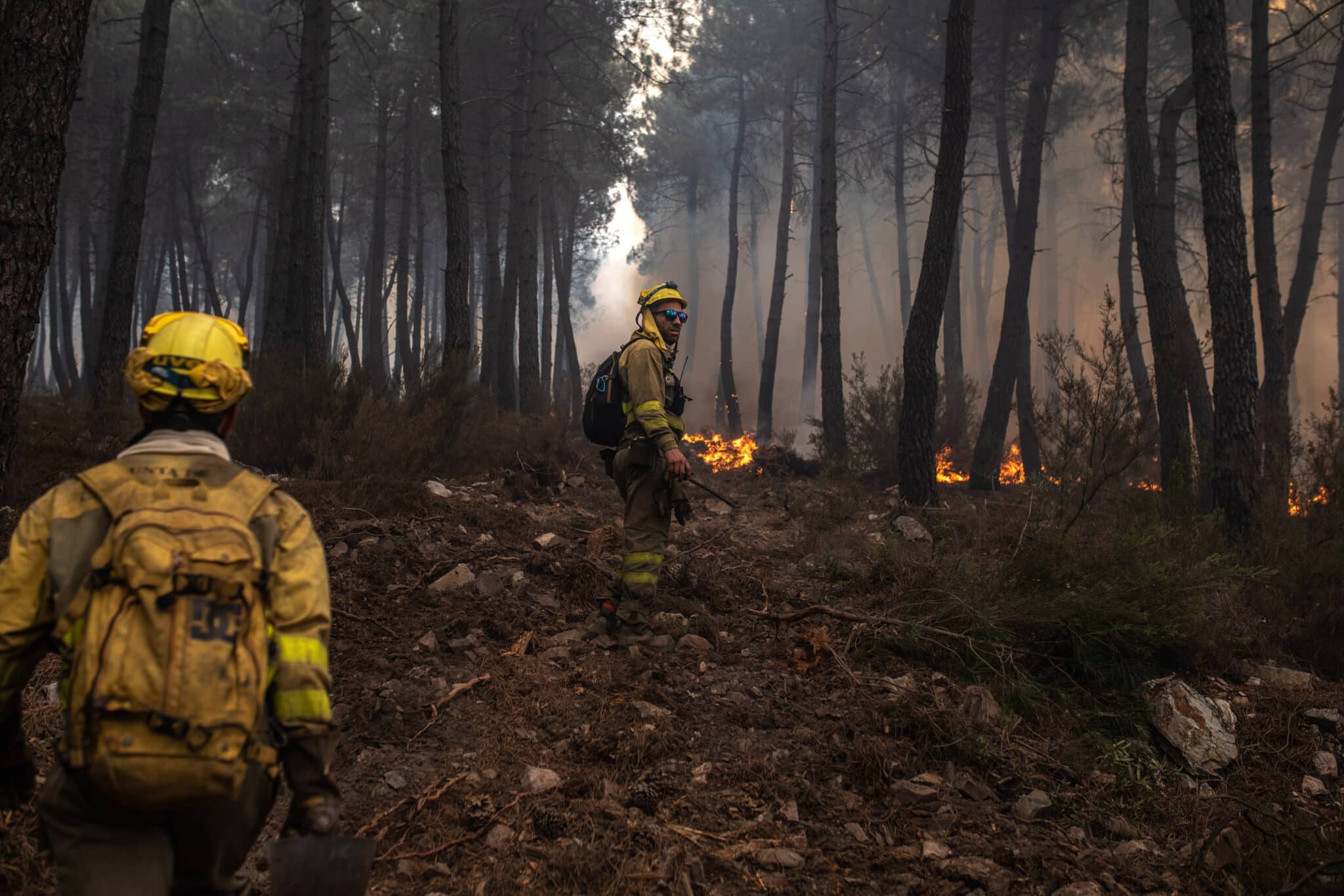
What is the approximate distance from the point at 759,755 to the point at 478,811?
123cm

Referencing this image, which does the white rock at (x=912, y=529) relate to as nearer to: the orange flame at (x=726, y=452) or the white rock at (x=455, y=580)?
the white rock at (x=455, y=580)

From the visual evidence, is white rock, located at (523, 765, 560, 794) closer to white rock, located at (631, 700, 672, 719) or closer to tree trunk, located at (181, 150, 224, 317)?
white rock, located at (631, 700, 672, 719)

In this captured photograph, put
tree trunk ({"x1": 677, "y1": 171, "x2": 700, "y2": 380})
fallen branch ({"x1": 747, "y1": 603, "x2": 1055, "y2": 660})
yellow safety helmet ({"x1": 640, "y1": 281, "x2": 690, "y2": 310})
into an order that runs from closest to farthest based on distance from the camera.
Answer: fallen branch ({"x1": 747, "y1": 603, "x2": 1055, "y2": 660}) → yellow safety helmet ({"x1": 640, "y1": 281, "x2": 690, "y2": 310}) → tree trunk ({"x1": 677, "y1": 171, "x2": 700, "y2": 380})

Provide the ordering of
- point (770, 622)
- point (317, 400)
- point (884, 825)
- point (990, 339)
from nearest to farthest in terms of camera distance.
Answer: point (884, 825) → point (770, 622) → point (317, 400) → point (990, 339)

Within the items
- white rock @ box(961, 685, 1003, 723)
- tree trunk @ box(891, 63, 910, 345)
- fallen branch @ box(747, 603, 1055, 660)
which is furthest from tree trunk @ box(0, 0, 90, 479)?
tree trunk @ box(891, 63, 910, 345)

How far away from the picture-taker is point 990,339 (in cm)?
3838

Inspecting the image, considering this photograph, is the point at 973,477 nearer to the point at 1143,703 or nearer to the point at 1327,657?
the point at 1327,657

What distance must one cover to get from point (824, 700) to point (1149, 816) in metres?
1.45

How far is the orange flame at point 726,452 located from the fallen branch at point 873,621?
26.7 ft

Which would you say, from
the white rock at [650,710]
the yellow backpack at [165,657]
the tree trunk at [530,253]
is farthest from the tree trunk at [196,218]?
the yellow backpack at [165,657]

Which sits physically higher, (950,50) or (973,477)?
(950,50)

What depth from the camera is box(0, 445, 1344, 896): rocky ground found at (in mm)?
2928

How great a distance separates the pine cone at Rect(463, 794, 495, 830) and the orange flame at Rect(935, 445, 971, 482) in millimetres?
10187

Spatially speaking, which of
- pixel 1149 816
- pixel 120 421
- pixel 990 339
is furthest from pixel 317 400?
pixel 990 339
